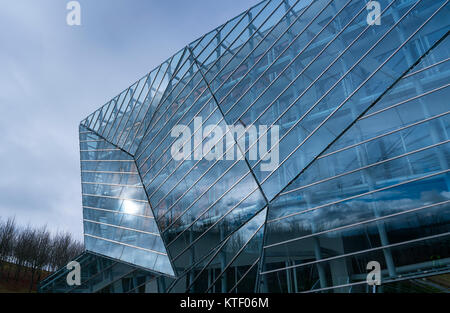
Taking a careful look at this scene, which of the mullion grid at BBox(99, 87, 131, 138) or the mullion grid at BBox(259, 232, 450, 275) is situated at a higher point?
the mullion grid at BBox(99, 87, 131, 138)

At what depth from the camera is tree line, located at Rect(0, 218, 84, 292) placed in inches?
1892

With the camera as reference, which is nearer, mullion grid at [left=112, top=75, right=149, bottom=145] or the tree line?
mullion grid at [left=112, top=75, right=149, bottom=145]

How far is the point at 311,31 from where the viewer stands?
48.8ft

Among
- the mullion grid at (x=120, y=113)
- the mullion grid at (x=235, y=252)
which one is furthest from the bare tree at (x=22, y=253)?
the mullion grid at (x=235, y=252)

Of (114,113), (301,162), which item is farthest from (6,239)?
(301,162)

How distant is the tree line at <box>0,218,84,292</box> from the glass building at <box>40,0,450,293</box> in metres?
35.0

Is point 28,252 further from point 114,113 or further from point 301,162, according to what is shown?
point 301,162

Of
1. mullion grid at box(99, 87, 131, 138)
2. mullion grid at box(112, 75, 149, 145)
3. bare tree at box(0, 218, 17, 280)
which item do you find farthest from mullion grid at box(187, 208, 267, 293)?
bare tree at box(0, 218, 17, 280)

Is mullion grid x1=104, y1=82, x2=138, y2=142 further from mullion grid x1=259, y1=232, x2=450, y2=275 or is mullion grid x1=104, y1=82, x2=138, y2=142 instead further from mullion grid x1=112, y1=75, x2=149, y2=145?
mullion grid x1=259, y1=232, x2=450, y2=275

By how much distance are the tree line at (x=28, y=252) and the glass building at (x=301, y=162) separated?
3503cm

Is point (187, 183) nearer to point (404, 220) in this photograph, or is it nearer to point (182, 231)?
point (182, 231)

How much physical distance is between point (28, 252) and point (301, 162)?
5199 cm

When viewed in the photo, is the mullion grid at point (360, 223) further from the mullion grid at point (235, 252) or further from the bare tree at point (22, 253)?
the bare tree at point (22, 253)

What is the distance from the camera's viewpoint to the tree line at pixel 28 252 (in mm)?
48062
